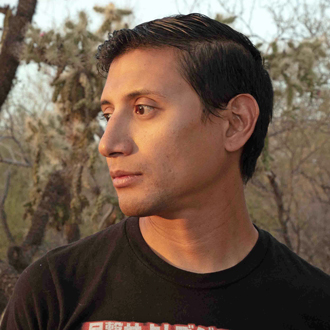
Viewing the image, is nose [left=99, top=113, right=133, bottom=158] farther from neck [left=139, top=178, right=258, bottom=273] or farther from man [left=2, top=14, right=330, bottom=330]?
neck [left=139, top=178, right=258, bottom=273]

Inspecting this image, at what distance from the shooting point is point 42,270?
1.51m

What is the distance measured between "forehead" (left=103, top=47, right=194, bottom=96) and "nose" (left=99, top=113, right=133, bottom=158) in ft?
0.35

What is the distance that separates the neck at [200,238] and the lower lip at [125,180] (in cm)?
19

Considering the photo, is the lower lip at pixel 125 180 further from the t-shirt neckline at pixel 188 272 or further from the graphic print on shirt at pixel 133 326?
the graphic print on shirt at pixel 133 326

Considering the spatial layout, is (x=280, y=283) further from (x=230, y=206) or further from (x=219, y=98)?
(x=219, y=98)

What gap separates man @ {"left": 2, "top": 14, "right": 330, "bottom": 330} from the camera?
56.6 inches

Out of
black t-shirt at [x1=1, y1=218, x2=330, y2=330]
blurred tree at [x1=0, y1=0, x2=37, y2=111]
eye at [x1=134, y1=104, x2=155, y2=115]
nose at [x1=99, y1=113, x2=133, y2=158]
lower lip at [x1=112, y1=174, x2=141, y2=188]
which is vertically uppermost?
blurred tree at [x1=0, y1=0, x2=37, y2=111]

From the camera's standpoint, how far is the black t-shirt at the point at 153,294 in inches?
→ 55.7

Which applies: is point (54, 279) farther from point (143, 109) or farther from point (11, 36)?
point (11, 36)

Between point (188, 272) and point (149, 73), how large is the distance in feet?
2.16

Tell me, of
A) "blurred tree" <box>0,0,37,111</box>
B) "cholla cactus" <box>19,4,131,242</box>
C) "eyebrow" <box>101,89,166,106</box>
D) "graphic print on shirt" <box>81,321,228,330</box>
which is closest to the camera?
"graphic print on shirt" <box>81,321,228,330</box>

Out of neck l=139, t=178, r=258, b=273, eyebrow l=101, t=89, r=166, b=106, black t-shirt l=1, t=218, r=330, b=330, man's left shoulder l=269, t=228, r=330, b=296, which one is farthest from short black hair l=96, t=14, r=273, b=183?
black t-shirt l=1, t=218, r=330, b=330

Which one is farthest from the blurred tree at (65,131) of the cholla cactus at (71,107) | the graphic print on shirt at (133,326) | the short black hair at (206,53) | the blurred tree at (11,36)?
the graphic print on shirt at (133,326)

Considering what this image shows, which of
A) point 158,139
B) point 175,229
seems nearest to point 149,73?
point 158,139
